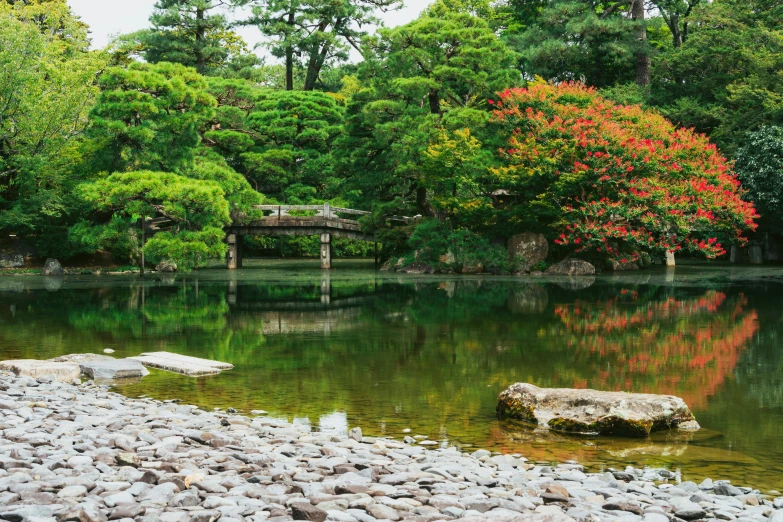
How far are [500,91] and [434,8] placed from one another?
476cm

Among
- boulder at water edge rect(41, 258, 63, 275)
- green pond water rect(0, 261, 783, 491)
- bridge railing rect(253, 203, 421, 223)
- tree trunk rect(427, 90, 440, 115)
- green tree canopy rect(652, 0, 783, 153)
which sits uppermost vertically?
green tree canopy rect(652, 0, 783, 153)

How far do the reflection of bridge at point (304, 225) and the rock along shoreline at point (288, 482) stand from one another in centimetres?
2513

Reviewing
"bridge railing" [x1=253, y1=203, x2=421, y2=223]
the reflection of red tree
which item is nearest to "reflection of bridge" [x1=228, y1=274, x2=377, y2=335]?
the reflection of red tree

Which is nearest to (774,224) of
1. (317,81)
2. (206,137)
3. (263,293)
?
(263,293)

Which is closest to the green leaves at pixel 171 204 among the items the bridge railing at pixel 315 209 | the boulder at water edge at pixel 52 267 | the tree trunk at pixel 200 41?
the boulder at water edge at pixel 52 267

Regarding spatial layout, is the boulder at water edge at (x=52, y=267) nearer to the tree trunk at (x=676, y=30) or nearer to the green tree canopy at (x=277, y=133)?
the green tree canopy at (x=277, y=133)

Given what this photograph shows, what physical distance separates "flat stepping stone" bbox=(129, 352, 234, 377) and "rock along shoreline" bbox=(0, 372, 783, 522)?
9.57ft

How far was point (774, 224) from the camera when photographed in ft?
101

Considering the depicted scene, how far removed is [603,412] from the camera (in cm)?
687

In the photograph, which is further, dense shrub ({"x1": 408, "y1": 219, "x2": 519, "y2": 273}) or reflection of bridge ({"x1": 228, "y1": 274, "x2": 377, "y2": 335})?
dense shrub ({"x1": 408, "y1": 219, "x2": 519, "y2": 273})

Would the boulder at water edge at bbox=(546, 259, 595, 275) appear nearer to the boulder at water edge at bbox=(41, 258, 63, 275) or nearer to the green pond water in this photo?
the green pond water

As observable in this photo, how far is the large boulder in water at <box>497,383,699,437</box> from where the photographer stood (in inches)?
267

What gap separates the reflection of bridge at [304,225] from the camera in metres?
31.5

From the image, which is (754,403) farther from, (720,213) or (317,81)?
(317,81)
